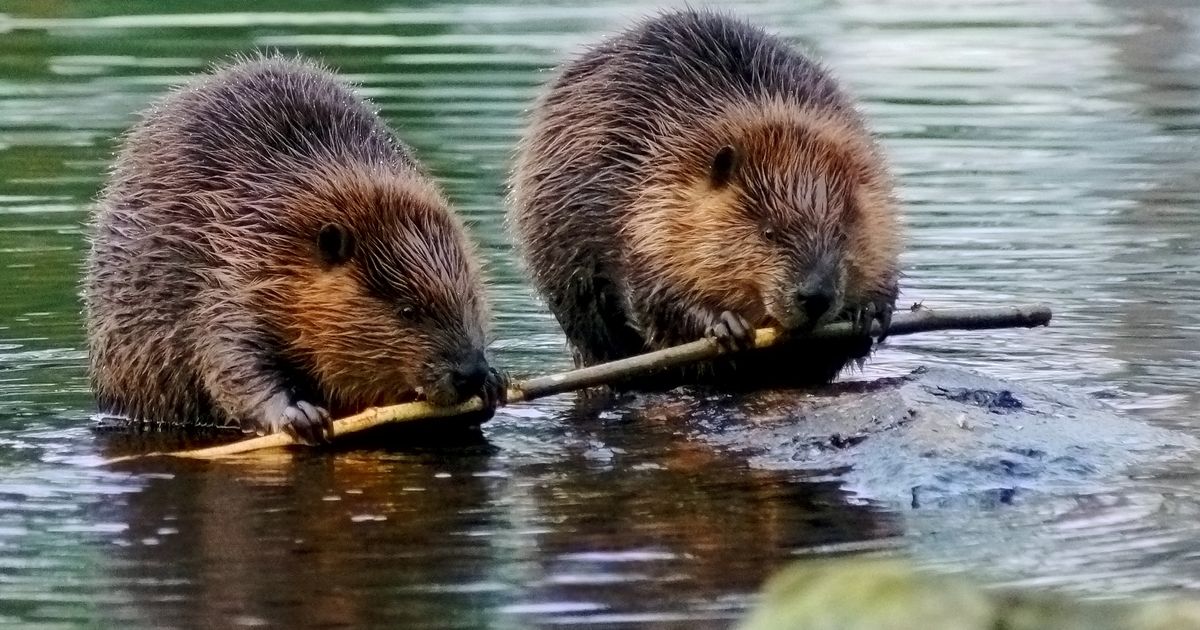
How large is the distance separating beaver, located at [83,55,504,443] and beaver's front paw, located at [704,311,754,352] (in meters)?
0.67

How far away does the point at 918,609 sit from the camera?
2279mm

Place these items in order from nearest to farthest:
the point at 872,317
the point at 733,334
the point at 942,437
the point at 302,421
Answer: the point at 942,437 < the point at 302,421 < the point at 733,334 < the point at 872,317

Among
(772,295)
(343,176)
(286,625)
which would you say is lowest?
(286,625)

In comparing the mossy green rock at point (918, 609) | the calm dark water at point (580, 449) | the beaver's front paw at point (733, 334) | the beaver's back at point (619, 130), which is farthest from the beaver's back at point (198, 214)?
the mossy green rock at point (918, 609)

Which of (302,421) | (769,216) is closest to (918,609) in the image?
(302,421)

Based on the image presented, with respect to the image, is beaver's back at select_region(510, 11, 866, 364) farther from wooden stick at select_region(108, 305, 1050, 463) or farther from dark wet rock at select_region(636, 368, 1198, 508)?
dark wet rock at select_region(636, 368, 1198, 508)

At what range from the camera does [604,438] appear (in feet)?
17.7

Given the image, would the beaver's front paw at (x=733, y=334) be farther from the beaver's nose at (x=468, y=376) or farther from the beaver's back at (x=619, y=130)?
the beaver's nose at (x=468, y=376)

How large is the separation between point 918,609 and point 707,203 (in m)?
3.72

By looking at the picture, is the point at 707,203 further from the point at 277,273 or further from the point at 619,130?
the point at 277,273

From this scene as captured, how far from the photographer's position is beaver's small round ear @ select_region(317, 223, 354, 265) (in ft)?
17.5

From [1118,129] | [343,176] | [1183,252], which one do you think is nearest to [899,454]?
[343,176]

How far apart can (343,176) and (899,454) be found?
1646mm

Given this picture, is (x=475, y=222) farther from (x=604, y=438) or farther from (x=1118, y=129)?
(x=1118, y=129)
